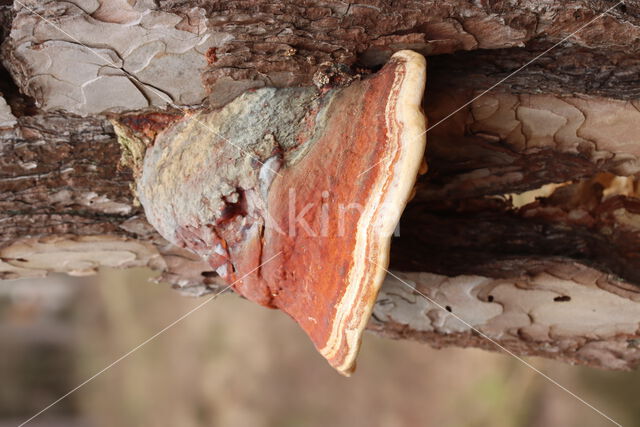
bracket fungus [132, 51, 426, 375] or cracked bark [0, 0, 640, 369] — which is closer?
bracket fungus [132, 51, 426, 375]

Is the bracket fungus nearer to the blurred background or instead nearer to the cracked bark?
the cracked bark

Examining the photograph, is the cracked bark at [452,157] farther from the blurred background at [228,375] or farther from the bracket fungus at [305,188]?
the blurred background at [228,375]

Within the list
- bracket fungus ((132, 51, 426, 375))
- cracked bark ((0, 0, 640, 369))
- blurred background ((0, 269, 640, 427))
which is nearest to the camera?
bracket fungus ((132, 51, 426, 375))

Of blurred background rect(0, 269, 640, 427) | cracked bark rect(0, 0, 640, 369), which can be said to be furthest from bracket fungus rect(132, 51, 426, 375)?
blurred background rect(0, 269, 640, 427)

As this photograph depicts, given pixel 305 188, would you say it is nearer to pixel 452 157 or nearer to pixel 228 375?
pixel 452 157

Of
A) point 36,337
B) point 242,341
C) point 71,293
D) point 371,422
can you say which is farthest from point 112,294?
point 371,422

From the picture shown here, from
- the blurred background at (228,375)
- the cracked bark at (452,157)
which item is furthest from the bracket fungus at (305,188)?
the blurred background at (228,375)
